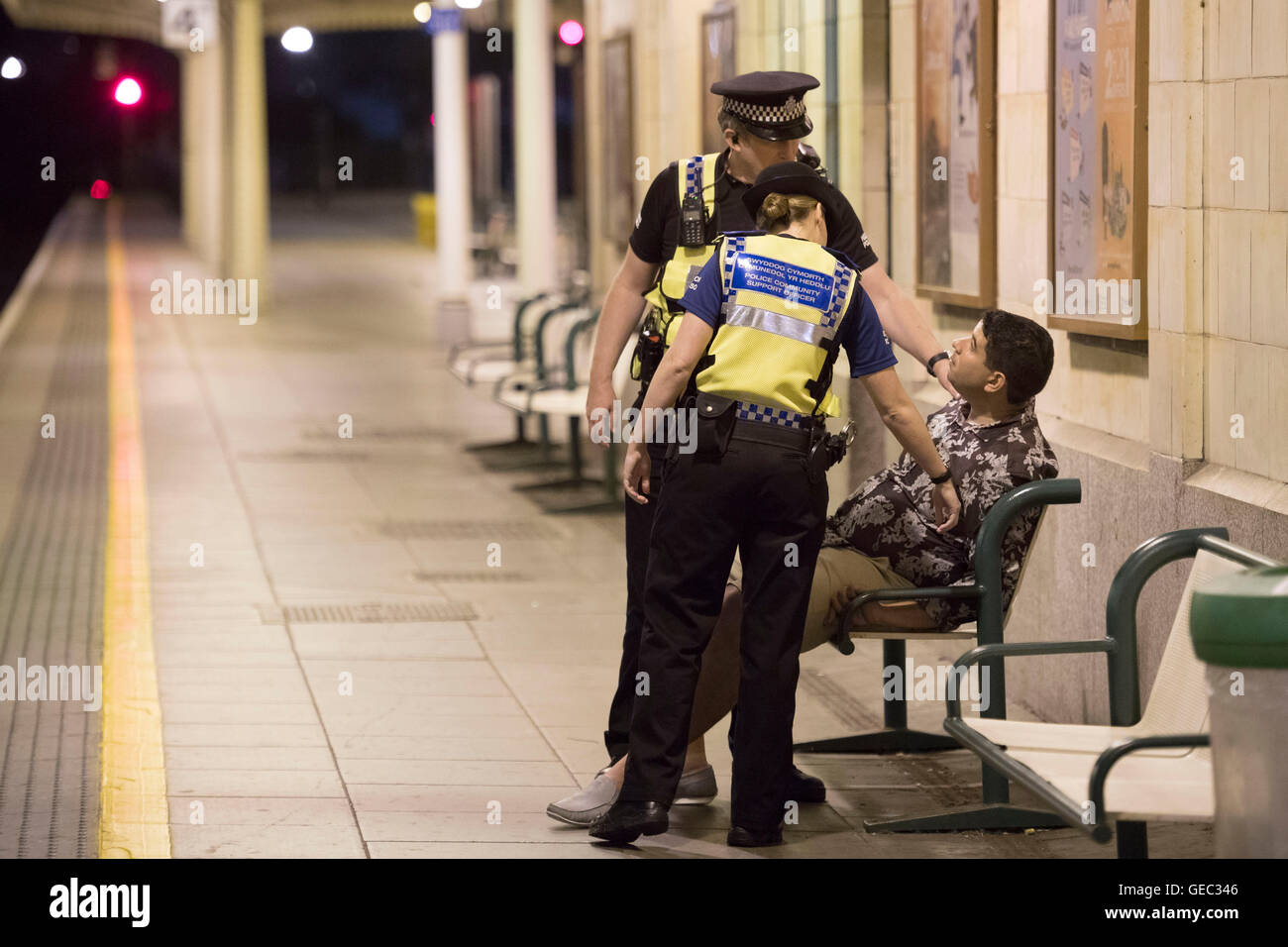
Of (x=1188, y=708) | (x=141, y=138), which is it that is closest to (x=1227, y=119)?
(x=1188, y=708)

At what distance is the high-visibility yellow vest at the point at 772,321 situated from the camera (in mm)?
4863

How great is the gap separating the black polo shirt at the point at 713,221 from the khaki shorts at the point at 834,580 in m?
0.81

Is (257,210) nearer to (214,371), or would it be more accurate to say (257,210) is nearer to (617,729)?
(214,371)

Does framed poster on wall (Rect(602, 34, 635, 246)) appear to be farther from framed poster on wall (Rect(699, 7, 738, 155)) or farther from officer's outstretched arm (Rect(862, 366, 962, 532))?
officer's outstretched arm (Rect(862, 366, 962, 532))

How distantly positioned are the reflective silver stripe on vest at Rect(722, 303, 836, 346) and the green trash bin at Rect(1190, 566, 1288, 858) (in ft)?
4.85

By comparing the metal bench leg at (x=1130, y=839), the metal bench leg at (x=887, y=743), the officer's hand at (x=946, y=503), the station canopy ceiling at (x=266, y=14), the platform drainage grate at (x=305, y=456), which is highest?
the station canopy ceiling at (x=266, y=14)

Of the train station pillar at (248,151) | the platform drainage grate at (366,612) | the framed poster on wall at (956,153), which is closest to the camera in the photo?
the framed poster on wall at (956,153)

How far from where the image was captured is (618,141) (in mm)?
14969

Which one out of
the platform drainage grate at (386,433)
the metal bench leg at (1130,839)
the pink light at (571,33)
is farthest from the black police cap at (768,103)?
the pink light at (571,33)

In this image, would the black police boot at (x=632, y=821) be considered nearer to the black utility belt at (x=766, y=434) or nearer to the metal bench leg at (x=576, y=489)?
the black utility belt at (x=766, y=434)

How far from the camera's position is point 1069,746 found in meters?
4.50

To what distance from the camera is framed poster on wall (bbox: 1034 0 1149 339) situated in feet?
20.3

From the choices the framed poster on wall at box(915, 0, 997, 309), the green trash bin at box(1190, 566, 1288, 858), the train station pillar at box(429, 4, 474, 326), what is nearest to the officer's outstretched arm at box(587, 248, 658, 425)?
the green trash bin at box(1190, 566, 1288, 858)

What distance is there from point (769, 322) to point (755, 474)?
37cm
